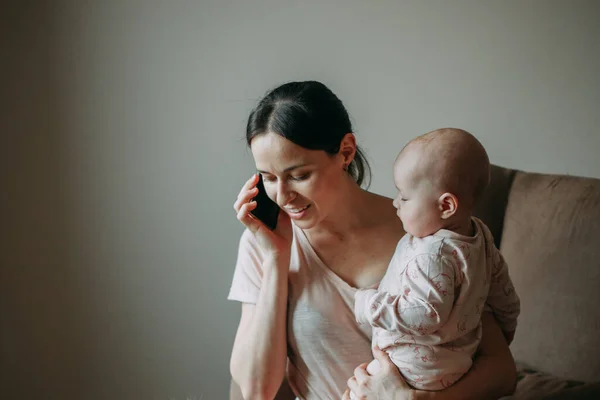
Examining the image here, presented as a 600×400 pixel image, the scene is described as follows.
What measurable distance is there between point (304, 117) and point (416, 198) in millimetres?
319

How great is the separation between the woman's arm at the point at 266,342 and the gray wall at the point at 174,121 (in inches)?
34.9

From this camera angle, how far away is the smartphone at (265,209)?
62.9 inches

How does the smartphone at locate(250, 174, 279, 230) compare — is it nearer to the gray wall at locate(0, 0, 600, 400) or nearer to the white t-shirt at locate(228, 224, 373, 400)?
the white t-shirt at locate(228, 224, 373, 400)

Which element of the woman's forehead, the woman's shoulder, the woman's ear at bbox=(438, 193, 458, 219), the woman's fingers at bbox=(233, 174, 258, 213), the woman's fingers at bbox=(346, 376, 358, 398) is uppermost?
the woman's forehead

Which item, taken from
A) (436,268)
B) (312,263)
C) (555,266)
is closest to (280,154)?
(312,263)

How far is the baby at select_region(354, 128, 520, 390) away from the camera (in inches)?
48.6

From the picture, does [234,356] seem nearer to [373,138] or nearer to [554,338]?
[554,338]

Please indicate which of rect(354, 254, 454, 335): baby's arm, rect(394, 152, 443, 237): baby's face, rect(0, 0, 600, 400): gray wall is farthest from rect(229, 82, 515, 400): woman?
rect(0, 0, 600, 400): gray wall

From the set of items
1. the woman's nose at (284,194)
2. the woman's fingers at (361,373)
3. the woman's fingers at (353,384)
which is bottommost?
the woman's fingers at (353,384)

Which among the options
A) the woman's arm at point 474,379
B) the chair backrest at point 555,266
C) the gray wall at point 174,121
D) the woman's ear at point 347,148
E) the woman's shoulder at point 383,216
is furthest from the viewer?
the gray wall at point 174,121

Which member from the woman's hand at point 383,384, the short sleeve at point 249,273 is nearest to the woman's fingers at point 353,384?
the woman's hand at point 383,384

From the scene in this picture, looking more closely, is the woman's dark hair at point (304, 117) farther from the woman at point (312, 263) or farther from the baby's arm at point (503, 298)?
the baby's arm at point (503, 298)

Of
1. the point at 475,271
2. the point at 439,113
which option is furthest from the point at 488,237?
the point at 439,113

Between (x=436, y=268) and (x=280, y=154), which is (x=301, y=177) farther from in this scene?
(x=436, y=268)
